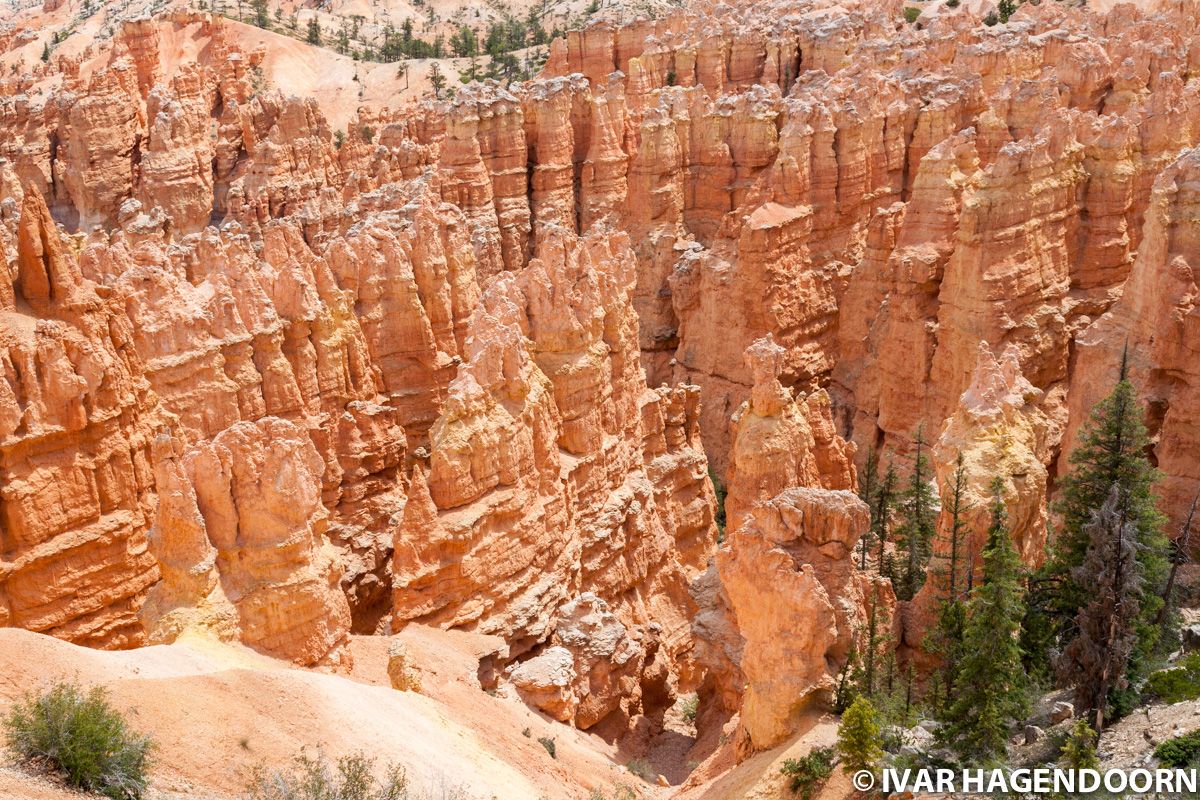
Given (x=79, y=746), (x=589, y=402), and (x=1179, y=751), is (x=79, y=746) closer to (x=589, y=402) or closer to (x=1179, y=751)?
(x=1179, y=751)

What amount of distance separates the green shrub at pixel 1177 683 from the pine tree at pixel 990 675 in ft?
5.80

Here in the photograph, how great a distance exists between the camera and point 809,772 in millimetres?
15773

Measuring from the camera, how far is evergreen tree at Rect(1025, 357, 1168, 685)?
18141 millimetres

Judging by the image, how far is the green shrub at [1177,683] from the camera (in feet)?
54.3

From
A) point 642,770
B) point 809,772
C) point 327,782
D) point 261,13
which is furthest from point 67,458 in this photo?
point 261,13

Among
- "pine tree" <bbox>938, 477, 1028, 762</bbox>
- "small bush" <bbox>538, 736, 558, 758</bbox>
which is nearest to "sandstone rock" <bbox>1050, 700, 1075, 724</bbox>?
"pine tree" <bbox>938, 477, 1028, 762</bbox>

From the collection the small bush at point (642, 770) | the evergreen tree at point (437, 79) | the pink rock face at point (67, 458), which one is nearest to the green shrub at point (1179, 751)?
the small bush at point (642, 770)

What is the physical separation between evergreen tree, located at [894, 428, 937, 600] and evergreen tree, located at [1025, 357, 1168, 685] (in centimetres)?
299

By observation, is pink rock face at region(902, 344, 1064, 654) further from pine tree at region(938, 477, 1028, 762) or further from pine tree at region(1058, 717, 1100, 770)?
pine tree at region(1058, 717, 1100, 770)

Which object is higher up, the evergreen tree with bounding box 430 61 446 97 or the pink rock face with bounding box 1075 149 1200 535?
the evergreen tree with bounding box 430 61 446 97

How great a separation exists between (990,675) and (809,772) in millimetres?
2534

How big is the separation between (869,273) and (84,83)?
143 ft

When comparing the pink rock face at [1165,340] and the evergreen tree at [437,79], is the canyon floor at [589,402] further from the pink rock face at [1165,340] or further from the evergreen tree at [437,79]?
the evergreen tree at [437,79]

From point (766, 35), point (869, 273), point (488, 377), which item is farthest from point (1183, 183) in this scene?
point (766, 35)
